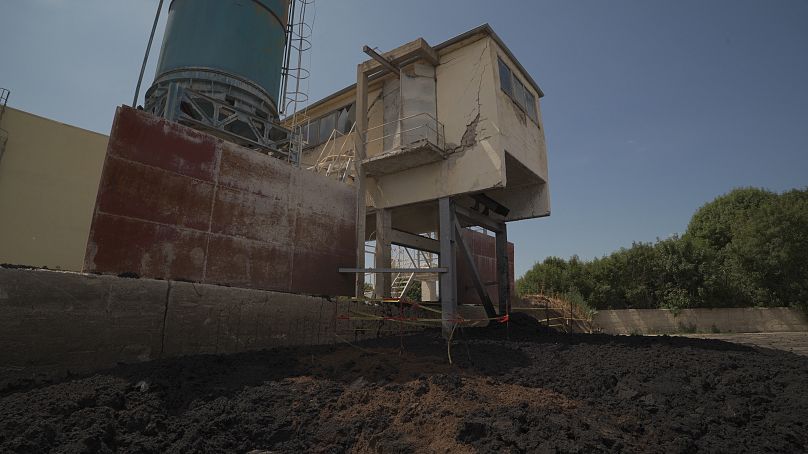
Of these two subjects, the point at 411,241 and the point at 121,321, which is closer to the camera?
the point at 121,321

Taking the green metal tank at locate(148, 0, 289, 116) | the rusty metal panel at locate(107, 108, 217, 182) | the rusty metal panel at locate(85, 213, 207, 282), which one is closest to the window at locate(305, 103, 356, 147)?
the green metal tank at locate(148, 0, 289, 116)

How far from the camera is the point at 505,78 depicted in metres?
12.7

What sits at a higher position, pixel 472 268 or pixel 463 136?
pixel 463 136

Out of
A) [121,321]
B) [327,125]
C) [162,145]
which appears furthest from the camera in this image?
[327,125]

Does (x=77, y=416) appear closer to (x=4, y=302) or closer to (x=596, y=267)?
(x=4, y=302)

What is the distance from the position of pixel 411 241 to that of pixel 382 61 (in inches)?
224

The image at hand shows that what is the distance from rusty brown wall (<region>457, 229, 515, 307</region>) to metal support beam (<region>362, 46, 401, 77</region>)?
24.8 ft

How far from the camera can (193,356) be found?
702cm

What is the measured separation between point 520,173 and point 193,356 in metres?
10.2

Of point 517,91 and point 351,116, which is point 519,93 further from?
point 351,116

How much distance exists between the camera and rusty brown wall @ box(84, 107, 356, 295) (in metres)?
7.89

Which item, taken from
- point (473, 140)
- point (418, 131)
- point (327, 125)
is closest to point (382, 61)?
point (418, 131)

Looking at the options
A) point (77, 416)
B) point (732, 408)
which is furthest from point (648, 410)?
point (77, 416)

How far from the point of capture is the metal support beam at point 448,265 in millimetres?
11250
